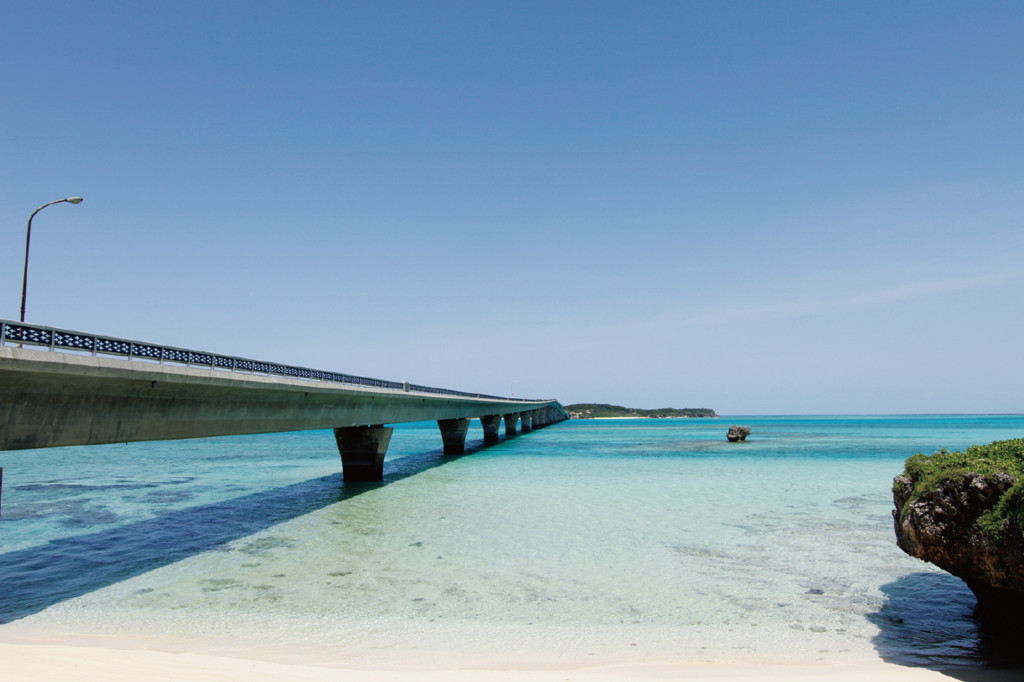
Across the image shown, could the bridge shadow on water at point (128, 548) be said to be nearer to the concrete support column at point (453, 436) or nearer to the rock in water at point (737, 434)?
the concrete support column at point (453, 436)

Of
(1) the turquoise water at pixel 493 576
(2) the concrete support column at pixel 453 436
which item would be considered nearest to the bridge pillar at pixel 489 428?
(2) the concrete support column at pixel 453 436

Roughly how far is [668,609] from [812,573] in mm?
4694

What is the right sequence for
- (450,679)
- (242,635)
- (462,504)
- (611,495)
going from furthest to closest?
1. (611,495)
2. (462,504)
3. (242,635)
4. (450,679)

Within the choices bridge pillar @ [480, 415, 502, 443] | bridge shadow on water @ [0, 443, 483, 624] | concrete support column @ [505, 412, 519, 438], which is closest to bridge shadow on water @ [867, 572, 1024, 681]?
bridge shadow on water @ [0, 443, 483, 624]

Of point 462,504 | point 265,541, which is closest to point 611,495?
point 462,504

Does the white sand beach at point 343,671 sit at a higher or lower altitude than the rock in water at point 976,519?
lower

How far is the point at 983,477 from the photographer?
8680 mm

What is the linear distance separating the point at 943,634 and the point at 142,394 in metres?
19.8

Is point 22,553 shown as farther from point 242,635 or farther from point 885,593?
point 885,593

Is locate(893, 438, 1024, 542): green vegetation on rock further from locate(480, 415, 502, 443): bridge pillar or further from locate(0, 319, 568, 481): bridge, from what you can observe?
locate(480, 415, 502, 443): bridge pillar

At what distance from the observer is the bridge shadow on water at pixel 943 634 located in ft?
28.2

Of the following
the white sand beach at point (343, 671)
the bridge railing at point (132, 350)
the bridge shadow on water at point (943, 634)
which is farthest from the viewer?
the bridge railing at point (132, 350)

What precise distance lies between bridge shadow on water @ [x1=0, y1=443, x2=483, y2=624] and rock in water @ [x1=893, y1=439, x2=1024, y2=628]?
1639 cm

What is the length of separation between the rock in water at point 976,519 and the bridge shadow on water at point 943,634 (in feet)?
1.61
